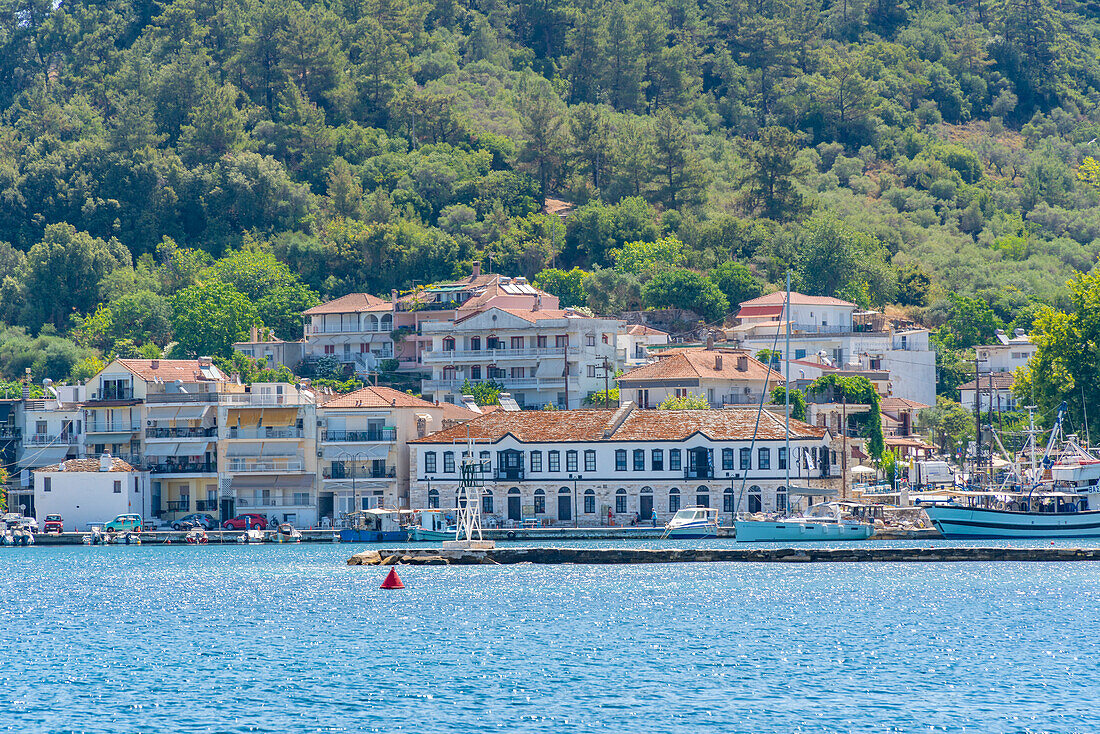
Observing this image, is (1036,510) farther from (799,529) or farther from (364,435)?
(364,435)

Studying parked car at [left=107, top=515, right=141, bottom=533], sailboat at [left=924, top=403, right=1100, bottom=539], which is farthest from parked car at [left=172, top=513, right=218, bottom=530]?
sailboat at [left=924, top=403, right=1100, bottom=539]

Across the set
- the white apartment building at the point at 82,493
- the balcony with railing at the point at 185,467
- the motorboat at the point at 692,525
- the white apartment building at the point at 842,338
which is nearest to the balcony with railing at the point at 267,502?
the balcony with railing at the point at 185,467

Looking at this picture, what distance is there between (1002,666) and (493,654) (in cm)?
1255

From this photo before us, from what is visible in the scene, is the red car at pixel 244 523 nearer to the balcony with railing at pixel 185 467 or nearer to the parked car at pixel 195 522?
the parked car at pixel 195 522

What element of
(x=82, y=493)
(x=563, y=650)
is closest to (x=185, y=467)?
(x=82, y=493)

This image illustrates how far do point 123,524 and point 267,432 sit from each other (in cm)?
871

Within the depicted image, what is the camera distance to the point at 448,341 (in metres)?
106

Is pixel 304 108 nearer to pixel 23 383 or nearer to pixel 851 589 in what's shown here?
pixel 23 383

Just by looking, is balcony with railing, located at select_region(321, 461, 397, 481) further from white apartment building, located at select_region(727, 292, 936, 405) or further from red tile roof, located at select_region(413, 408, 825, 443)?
white apartment building, located at select_region(727, 292, 936, 405)

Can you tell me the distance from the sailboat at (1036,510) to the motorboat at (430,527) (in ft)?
73.7

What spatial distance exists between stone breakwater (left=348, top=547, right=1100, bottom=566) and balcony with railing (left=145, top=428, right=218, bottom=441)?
2348 centimetres

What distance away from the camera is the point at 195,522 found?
8625 cm

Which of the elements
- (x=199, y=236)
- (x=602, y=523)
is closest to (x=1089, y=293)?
(x=602, y=523)

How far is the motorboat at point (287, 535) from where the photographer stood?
272 feet
